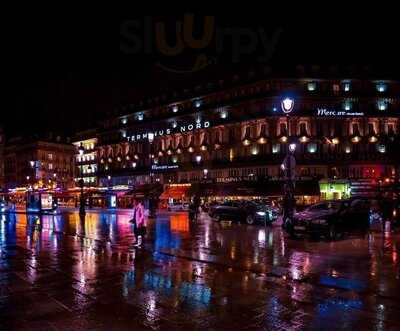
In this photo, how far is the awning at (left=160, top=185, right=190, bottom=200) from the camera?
67600 millimetres

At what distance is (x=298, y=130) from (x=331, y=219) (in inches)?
1627

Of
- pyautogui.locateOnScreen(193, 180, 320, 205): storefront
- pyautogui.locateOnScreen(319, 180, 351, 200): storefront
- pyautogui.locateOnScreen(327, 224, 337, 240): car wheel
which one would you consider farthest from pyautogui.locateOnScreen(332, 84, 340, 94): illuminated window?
pyautogui.locateOnScreen(327, 224, 337, 240): car wheel

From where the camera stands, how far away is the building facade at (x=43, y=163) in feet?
359

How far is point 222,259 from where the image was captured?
14484mm

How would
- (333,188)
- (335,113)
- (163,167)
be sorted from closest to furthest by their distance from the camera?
1. (333,188)
2. (335,113)
3. (163,167)

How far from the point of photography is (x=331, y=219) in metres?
20.3

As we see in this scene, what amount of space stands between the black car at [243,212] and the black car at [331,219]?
8.23m

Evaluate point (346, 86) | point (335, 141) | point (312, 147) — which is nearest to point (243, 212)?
point (312, 147)

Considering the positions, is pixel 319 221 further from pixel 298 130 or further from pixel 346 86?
pixel 346 86

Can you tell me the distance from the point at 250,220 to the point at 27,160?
9242 cm

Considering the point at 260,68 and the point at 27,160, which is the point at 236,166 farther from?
the point at 27,160

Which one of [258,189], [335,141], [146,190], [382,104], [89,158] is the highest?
[382,104]

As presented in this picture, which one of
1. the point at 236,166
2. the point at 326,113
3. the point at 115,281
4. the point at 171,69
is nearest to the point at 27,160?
the point at 171,69

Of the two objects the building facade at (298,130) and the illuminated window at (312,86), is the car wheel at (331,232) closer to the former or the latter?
the building facade at (298,130)
